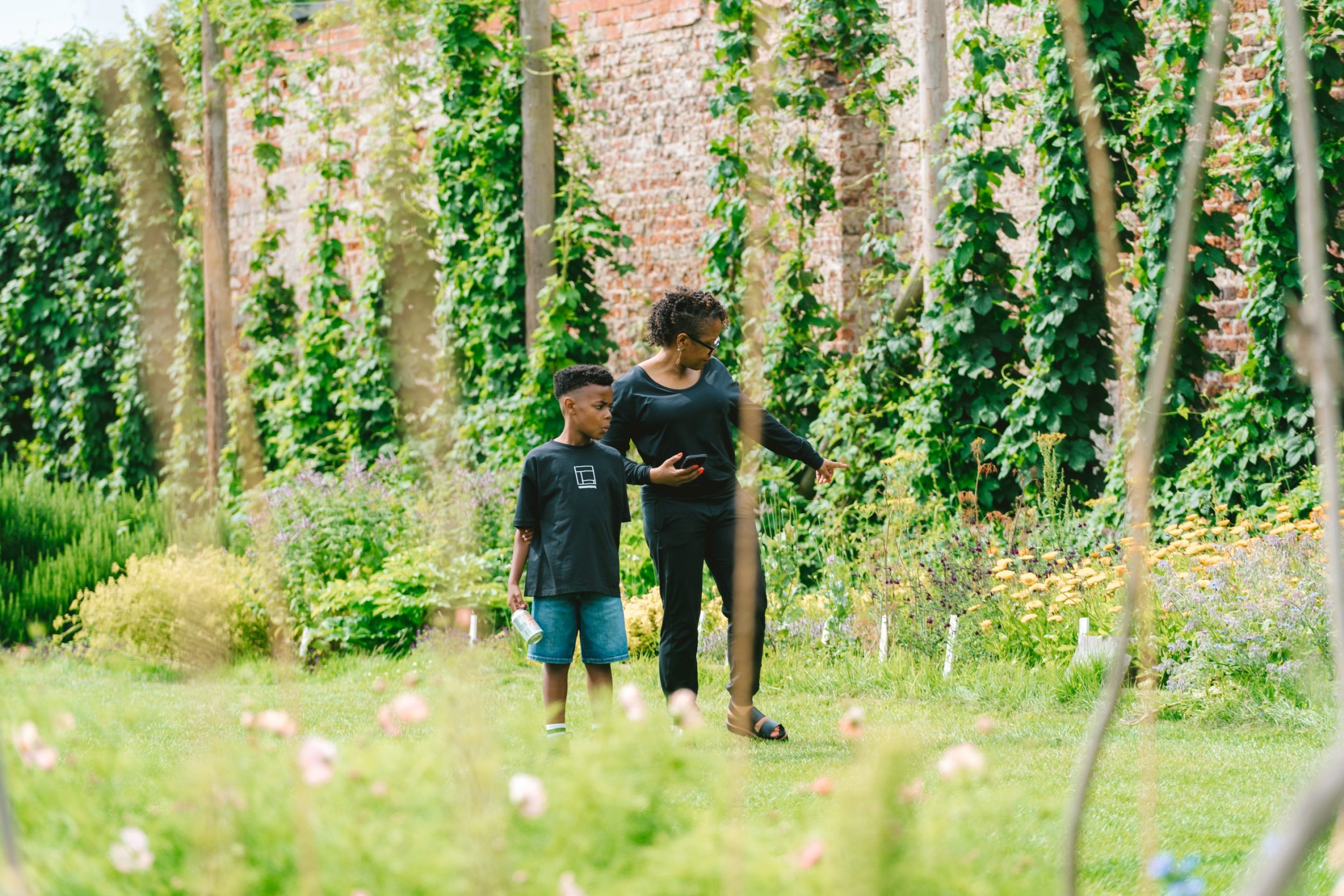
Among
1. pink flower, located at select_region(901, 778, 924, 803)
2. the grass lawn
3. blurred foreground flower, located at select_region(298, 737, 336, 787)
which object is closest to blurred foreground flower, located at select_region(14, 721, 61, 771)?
the grass lawn

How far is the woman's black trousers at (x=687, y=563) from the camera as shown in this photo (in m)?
4.85

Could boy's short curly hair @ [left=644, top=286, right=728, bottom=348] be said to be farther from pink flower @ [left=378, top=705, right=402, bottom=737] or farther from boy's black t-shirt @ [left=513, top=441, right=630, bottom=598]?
pink flower @ [left=378, top=705, right=402, bottom=737]

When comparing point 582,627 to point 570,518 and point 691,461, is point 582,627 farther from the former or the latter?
point 691,461

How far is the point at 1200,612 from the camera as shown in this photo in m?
5.41

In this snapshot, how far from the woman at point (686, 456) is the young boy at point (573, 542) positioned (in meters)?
0.23

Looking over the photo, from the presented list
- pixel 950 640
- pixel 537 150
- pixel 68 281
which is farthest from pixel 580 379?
pixel 68 281

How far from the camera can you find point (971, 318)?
24.9 ft

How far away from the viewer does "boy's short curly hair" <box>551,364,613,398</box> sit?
462 cm

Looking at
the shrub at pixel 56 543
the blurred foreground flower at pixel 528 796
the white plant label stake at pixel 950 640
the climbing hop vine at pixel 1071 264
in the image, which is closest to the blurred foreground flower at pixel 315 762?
the blurred foreground flower at pixel 528 796

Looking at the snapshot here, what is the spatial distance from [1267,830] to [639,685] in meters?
3.23

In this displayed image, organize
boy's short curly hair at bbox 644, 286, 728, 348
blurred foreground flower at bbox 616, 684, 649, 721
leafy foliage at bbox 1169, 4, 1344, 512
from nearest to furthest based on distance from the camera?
blurred foreground flower at bbox 616, 684, 649, 721 < boy's short curly hair at bbox 644, 286, 728, 348 < leafy foliage at bbox 1169, 4, 1344, 512

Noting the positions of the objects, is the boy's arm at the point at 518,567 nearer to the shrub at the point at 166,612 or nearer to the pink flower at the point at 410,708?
the pink flower at the point at 410,708

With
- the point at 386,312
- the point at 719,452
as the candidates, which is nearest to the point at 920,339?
the point at 719,452

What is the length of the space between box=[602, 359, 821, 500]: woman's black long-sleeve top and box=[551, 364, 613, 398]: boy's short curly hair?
8.3 inches
